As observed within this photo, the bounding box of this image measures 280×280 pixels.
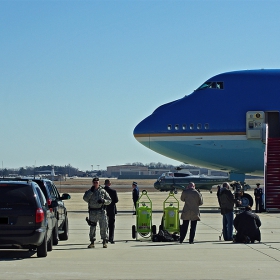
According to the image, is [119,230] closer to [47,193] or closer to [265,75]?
[47,193]

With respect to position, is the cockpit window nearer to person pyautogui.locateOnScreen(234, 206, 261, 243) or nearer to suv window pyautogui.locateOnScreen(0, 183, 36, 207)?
person pyautogui.locateOnScreen(234, 206, 261, 243)

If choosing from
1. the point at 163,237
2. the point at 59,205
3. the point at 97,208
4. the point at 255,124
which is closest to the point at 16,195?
the point at 97,208

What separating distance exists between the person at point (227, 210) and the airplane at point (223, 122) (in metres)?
14.5

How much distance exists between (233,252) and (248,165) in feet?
64.1

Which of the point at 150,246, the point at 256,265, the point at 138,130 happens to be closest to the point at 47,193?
the point at 150,246

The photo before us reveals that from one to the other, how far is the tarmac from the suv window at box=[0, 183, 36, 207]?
110 centimetres

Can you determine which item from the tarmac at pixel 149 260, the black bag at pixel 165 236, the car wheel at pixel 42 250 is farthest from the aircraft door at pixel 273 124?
the car wheel at pixel 42 250

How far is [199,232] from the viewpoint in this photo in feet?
72.7

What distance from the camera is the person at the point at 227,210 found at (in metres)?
19.5

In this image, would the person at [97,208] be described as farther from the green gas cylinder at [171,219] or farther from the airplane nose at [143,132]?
the airplane nose at [143,132]

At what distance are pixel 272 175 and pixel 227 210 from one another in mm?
11180

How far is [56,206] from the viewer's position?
55.9 ft

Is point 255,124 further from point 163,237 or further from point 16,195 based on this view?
point 16,195

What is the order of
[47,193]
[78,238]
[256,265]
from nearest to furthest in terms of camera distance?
[256,265], [47,193], [78,238]
